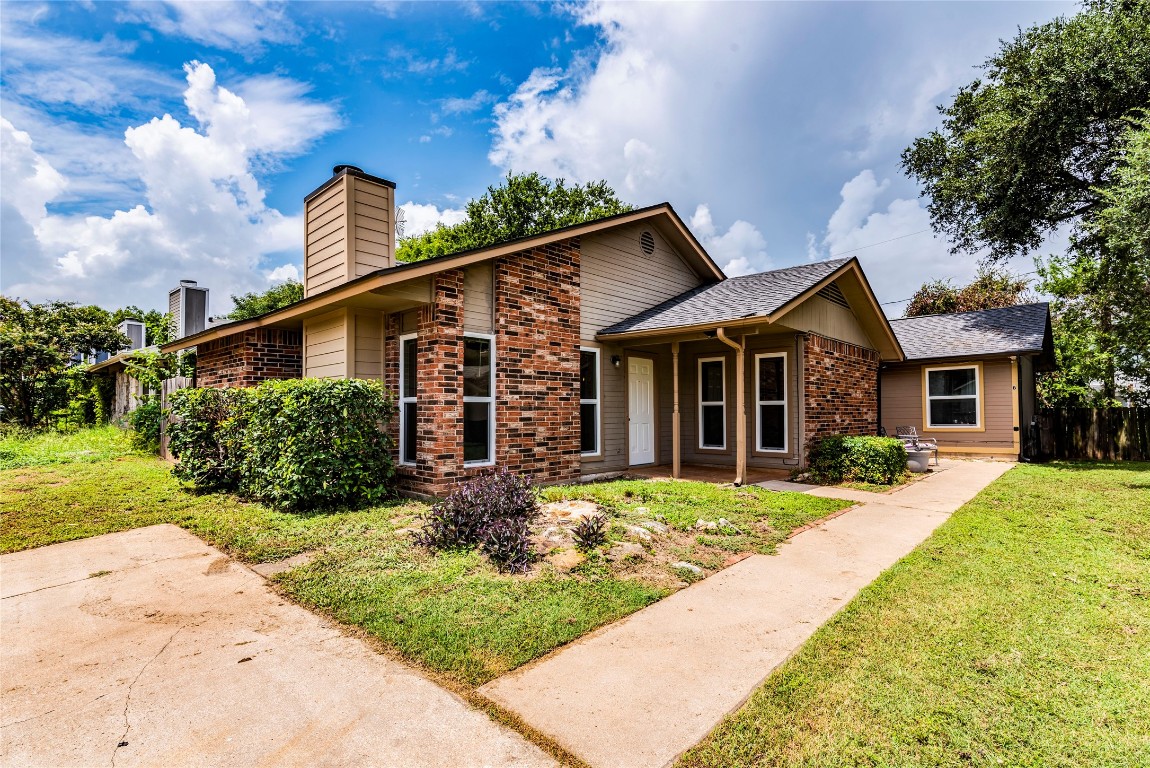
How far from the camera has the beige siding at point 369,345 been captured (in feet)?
25.5

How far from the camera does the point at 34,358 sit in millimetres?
16750

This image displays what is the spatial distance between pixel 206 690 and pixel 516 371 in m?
5.70

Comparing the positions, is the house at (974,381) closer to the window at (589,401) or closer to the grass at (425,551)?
the grass at (425,551)

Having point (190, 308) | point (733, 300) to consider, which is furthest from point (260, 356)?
point (733, 300)

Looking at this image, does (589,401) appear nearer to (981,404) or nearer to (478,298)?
(478,298)

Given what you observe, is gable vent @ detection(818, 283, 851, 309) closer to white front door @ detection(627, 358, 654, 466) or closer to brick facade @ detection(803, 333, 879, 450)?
brick facade @ detection(803, 333, 879, 450)

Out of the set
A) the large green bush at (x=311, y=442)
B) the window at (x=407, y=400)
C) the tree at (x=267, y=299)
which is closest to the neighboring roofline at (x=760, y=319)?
the window at (x=407, y=400)

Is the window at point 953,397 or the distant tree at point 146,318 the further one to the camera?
the distant tree at point 146,318

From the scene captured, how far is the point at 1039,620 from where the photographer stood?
3654mm

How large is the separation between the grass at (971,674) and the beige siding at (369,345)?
6.55 metres

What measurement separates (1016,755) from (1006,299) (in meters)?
31.3

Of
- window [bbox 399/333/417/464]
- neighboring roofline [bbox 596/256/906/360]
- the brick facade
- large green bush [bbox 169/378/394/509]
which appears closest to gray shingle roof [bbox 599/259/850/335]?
neighboring roofline [bbox 596/256/906/360]

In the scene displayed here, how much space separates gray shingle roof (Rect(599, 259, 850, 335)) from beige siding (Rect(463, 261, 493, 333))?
255 cm

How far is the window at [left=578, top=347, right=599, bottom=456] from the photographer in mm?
9414
